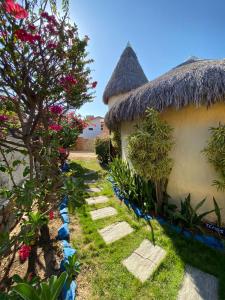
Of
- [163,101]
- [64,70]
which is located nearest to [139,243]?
[163,101]

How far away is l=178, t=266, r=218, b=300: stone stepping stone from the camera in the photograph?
2508 mm

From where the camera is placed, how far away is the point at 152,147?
4270 millimetres

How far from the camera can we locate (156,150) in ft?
14.2

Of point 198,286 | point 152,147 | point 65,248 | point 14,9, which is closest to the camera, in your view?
point 14,9

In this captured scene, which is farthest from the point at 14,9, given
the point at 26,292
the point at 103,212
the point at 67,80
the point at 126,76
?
the point at 126,76

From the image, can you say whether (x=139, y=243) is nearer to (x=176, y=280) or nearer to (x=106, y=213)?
(x=176, y=280)

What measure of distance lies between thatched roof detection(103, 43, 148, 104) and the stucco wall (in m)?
7.30

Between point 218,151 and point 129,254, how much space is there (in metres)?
2.72

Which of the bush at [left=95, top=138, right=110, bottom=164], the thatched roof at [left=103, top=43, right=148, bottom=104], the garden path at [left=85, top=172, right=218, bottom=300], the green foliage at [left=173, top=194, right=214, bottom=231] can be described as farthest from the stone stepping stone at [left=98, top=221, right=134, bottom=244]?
the thatched roof at [left=103, top=43, right=148, bottom=104]

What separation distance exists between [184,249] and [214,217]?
4.53 feet

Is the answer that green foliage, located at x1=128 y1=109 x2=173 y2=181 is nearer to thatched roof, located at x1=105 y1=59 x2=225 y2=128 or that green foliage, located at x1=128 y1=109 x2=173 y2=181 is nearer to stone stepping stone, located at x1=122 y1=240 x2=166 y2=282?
thatched roof, located at x1=105 y1=59 x2=225 y2=128

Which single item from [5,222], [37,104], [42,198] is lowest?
[5,222]

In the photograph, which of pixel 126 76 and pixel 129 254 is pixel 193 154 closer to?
pixel 129 254

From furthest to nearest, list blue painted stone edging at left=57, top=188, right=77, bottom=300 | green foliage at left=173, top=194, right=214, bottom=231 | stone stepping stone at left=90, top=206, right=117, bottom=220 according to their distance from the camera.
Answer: stone stepping stone at left=90, top=206, right=117, bottom=220, green foliage at left=173, top=194, right=214, bottom=231, blue painted stone edging at left=57, top=188, right=77, bottom=300
